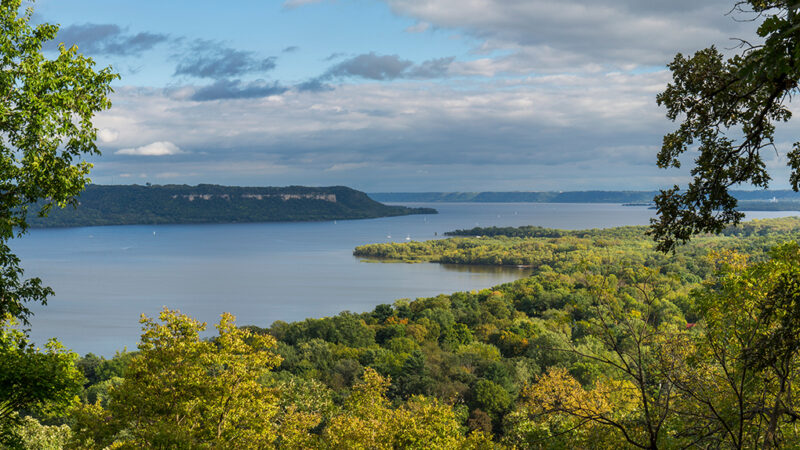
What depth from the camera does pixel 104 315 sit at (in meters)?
76.8

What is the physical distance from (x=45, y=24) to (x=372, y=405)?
12.3 m

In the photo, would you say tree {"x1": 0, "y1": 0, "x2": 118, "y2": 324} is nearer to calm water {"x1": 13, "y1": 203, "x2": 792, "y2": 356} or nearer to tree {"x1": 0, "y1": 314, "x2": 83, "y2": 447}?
tree {"x1": 0, "y1": 314, "x2": 83, "y2": 447}

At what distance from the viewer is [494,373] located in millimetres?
40062

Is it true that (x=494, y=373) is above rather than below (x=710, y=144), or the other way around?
below

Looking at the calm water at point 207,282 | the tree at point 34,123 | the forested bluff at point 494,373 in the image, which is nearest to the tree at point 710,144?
the forested bluff at point 494,373

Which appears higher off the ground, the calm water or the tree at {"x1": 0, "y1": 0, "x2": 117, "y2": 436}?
the tree at {"x1": 0, "y1": 0, "x2": 117, "y2": 436}

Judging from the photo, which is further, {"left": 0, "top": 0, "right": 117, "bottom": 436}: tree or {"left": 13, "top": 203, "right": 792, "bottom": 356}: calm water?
{"left": 13, "top": 203, "right": 792, "bottom": 356}: calm water

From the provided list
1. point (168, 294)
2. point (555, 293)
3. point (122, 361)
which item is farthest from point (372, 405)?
point (168, 294)

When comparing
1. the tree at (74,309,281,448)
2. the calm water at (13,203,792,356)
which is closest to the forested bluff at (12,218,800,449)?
the tree at (74,309,281,448)

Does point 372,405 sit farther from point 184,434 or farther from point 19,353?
point 19,353

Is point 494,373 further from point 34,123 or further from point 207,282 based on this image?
point 207,282

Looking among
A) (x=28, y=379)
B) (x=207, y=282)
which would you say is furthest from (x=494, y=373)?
(x=207, y=282)

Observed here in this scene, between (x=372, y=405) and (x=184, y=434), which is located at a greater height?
(x=184, y=434)

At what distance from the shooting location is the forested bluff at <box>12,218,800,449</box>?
6930 millimetres
